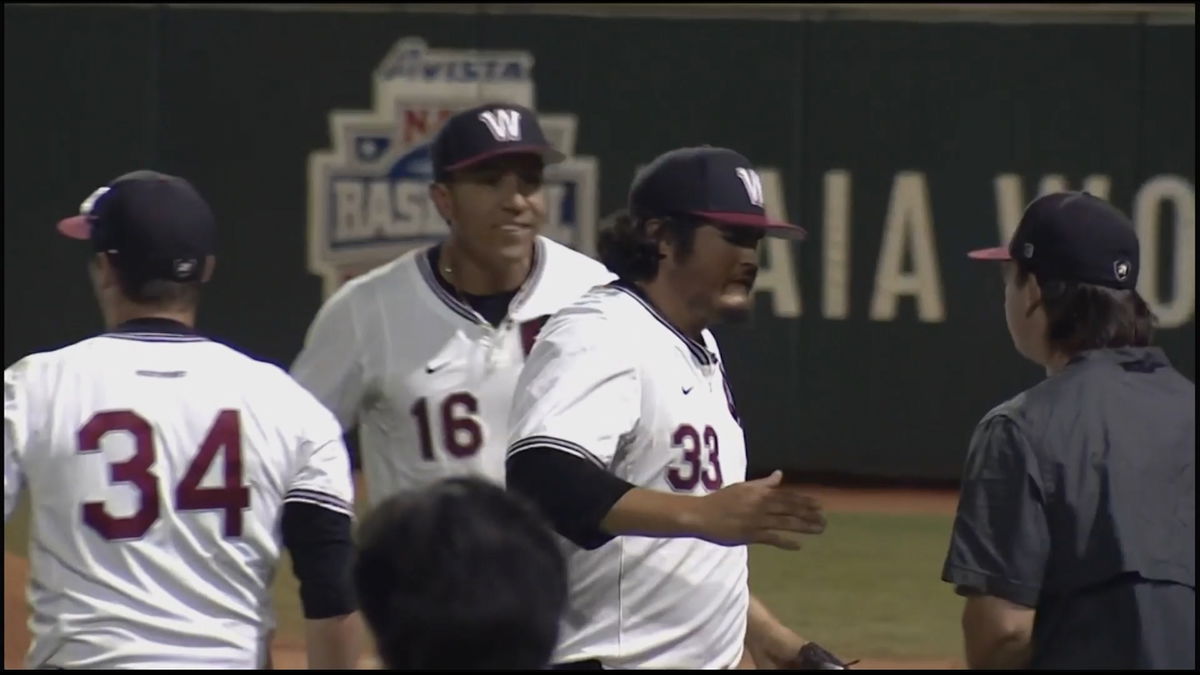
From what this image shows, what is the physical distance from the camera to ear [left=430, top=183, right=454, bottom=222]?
4.68 meters

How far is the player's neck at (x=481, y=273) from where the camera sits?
15.3ft

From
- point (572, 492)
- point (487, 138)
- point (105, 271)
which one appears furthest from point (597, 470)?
point (487, 138)

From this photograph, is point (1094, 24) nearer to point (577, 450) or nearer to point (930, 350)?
point (930, 350)

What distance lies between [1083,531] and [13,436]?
1748 mm

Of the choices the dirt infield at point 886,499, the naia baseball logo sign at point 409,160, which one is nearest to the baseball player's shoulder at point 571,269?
the dirt infield at point 886,499

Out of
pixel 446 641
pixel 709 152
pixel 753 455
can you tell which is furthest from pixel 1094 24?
pixel 446 641

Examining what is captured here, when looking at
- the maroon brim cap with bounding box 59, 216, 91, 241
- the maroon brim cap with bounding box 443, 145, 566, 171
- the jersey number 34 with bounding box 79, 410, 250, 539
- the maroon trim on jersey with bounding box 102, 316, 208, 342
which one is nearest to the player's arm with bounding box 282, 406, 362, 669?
the jersey number 34 with bounding box 79, 410, 250, 539

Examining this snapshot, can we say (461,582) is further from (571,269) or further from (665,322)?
(571,269)

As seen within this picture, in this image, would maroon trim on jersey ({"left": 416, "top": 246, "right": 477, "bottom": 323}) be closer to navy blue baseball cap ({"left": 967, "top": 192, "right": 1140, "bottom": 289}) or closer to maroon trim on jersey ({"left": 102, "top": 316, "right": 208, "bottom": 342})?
maroon trim on jersey ({"left": 102, "top": 316, "right": 208, "bottom": 342})

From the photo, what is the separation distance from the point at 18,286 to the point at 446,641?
1060 cm

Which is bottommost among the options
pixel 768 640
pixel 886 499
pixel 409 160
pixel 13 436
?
pixel 886 499

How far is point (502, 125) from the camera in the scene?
460 cm

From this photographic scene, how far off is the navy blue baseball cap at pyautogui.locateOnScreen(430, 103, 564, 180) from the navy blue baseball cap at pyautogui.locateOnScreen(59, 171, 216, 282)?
1.24m

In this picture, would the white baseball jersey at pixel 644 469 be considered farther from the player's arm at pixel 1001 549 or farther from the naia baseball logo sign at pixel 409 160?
the naia baseball logo sign at pixel 409 160
